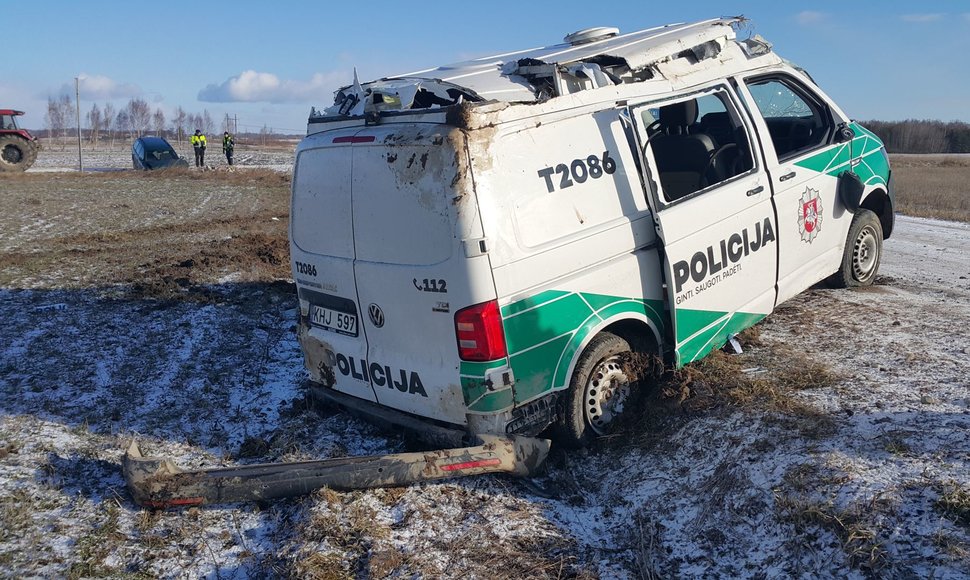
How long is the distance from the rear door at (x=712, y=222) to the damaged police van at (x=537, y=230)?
0.6 inches

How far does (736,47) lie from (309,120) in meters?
3.27

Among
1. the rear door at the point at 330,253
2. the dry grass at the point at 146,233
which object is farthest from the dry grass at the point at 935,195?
the rear door at the point at 330,253

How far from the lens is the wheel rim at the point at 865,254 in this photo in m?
6.62

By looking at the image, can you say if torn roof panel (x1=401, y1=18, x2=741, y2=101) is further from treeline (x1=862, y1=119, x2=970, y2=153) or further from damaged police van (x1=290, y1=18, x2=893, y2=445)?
treeline (x1=862, y1=119, x2=970, y2=153)

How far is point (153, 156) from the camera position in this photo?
2914 centimetres

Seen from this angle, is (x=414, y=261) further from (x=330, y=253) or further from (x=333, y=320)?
(x=333, y=320)

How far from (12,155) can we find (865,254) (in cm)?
3138

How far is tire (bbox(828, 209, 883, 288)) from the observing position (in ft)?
21.2


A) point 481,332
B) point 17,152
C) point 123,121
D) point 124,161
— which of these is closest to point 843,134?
point 481,332

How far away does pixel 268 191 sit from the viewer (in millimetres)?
21062

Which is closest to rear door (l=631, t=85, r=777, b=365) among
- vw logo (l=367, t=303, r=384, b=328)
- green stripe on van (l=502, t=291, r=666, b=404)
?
green stripe on van (l=502, t=291, r=666, b=404)

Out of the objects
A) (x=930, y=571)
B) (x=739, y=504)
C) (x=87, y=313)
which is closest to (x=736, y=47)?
(x=739, y=504)

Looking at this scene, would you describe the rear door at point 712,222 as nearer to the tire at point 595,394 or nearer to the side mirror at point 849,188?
the tire at point 595,394

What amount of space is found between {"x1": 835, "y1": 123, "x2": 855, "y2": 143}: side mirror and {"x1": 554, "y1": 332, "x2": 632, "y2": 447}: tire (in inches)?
117
